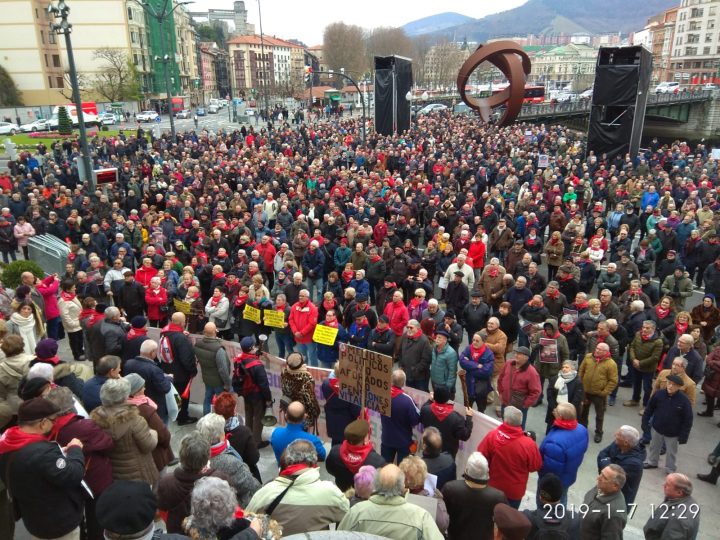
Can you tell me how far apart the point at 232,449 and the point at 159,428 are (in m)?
0.76

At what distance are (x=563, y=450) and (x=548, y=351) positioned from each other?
2274mm

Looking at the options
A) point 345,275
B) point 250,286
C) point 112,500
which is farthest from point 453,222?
point 112,500

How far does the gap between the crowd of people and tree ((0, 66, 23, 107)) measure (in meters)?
55.9

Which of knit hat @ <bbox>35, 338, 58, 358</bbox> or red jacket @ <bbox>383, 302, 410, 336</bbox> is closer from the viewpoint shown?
knit hat @ <bbox>35, 338, 58, 358</bbox>

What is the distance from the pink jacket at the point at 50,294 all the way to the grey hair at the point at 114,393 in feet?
18.5

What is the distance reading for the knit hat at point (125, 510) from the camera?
3113 mm

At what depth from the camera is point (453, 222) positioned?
13438mm

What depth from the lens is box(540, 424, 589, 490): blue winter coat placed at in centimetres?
501

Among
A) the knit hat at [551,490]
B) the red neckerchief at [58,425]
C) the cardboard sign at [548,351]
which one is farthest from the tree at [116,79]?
→ the knit hat at [551,490]

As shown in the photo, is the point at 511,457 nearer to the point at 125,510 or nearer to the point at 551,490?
the point at 551,490

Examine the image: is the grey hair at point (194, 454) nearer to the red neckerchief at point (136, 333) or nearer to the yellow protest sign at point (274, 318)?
the red neckerchief at point (136, 333)

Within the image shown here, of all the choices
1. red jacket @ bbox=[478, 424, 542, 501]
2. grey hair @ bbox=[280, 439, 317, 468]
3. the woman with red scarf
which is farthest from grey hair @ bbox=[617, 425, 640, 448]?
the woman with red scarf

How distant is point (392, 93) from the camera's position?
29250 millimetres

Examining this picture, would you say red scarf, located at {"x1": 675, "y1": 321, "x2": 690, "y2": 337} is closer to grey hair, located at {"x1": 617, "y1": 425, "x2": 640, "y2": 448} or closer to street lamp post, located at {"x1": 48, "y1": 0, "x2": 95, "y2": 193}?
grey hair, located at {"x1": 617, "y1": 425, "x2": 640, "y2": 448}
